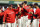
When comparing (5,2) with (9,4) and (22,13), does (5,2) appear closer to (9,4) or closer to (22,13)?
(9,4)

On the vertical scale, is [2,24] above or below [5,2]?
below

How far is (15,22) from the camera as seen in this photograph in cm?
123

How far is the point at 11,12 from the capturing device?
124cm

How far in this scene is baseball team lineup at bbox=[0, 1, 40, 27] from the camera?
1220mm

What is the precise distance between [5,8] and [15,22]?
0.31 meters

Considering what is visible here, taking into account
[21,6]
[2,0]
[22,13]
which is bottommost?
[22,13]

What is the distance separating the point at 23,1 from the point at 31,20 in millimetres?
373

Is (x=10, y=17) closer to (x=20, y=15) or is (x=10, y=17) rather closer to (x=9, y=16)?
(x=9, y=16)

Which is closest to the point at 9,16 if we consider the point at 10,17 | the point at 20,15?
the point at 10,17

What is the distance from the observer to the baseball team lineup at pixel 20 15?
122cm

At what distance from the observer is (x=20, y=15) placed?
124cm

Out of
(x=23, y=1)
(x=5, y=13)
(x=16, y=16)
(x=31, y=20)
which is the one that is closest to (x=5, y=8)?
(x=5, y=13)

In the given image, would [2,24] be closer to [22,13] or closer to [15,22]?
[15,22]

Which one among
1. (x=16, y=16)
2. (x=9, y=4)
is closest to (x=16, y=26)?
(x=16, y=16)
